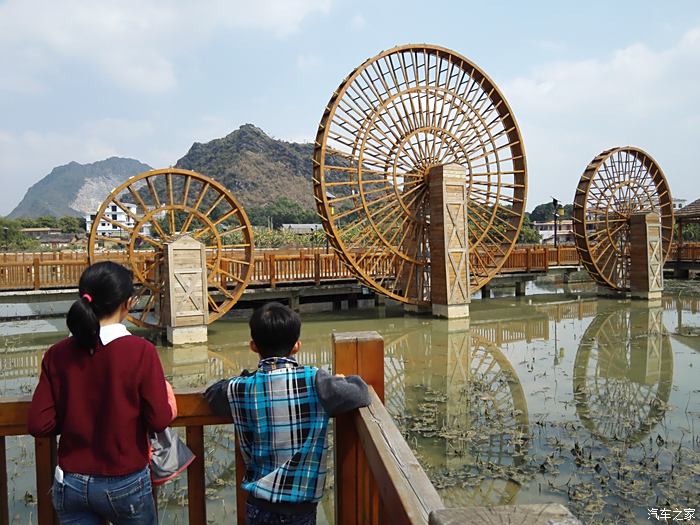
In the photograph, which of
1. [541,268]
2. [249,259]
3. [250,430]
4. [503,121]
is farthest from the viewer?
[541,268]

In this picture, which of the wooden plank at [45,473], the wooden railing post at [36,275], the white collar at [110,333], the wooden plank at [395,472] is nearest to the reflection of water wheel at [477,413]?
the wooden plank at [395,472]

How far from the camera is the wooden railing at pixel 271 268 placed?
13797mm

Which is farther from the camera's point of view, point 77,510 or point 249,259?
point 249,259

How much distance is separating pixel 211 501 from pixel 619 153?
20719 millimetres

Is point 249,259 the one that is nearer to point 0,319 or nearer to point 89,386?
point 0,319

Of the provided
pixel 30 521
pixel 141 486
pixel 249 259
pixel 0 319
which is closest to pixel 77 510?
pixel 141 486

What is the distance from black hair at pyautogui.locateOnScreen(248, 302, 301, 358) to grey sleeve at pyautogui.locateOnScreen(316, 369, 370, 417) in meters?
0.18

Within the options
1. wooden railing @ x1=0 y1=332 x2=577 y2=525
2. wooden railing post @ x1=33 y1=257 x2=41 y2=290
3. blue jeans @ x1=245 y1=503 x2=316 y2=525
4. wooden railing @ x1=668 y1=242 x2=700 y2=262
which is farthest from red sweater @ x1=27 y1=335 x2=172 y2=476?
wooden railing @ x1=668 y1=242 x2=700 y2=262

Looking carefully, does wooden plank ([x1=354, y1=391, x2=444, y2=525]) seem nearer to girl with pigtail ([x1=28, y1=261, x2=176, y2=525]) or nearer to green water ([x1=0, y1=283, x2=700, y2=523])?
girl with pigtail ([x1=28, y1=261, x2=176, y2=525])

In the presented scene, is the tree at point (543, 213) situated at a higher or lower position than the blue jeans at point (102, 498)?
higher

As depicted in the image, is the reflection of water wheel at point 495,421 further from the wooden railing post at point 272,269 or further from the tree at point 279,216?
the tree at point 279,216

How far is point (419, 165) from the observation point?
1658 centimetres

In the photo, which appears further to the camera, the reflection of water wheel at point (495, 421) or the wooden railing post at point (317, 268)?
the wooden railing post at point (317, 268)

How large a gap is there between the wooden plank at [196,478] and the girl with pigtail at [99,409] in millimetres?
222
